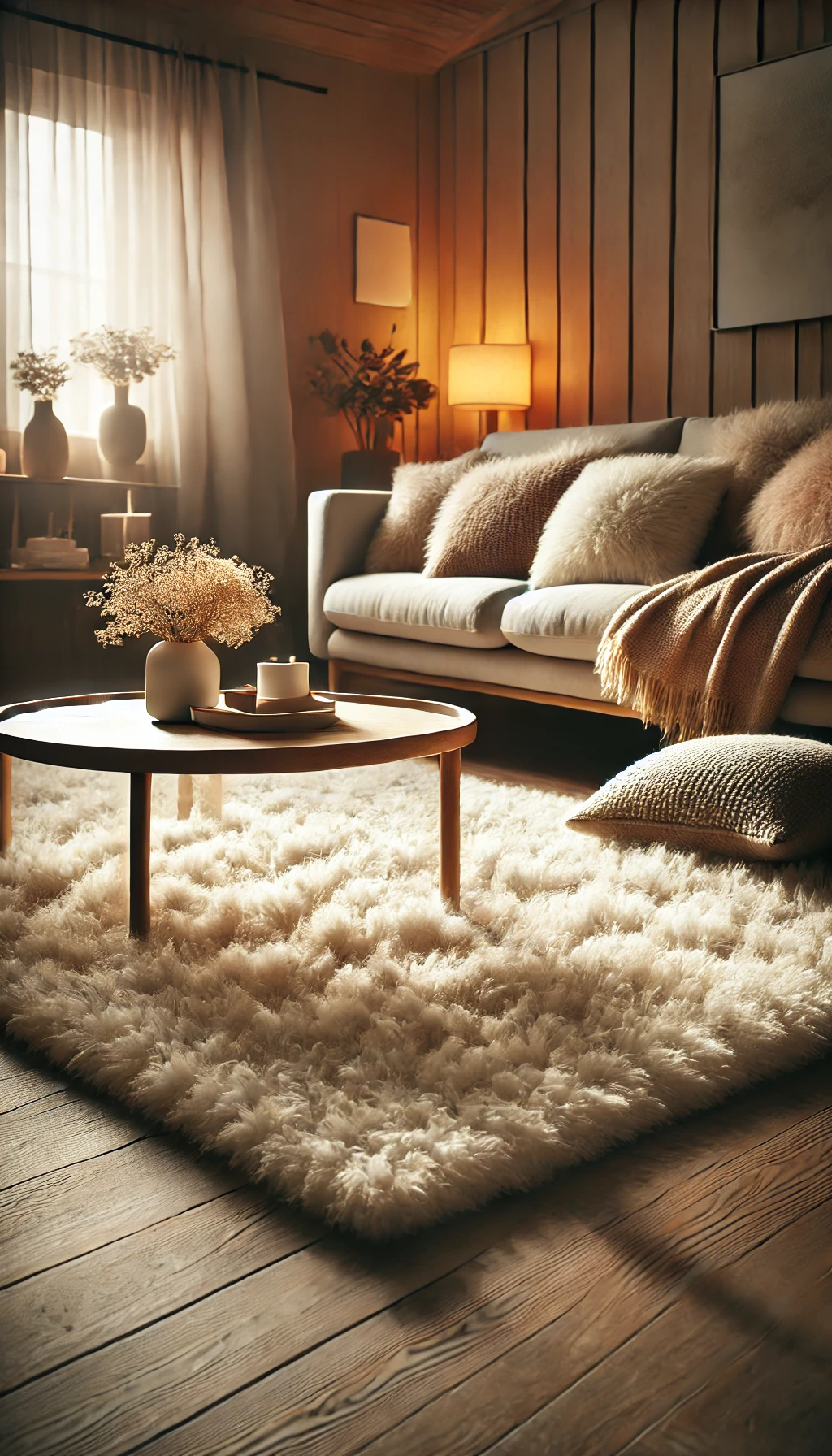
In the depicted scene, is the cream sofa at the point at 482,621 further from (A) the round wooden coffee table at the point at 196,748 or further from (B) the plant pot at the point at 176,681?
(B) the plant pot at the point at 176,681

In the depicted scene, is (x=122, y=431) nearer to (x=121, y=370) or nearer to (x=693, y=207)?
(x=121, y=370)

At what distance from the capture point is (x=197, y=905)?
1717 mm

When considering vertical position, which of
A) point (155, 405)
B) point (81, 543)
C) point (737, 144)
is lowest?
point (81, 543)

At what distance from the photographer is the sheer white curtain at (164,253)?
12.9 feet

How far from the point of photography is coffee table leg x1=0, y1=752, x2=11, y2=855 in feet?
6.22

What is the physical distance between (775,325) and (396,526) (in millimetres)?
1463

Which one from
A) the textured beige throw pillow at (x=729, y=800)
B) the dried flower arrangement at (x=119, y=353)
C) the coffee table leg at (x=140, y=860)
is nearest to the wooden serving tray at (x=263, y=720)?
the coffee table leg at (x=140, y=860)

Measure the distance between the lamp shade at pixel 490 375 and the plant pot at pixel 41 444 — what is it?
156cm

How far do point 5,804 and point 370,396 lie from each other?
3084 mm

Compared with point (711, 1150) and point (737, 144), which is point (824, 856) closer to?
point (711, 1150)

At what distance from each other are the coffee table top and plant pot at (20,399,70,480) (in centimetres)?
211

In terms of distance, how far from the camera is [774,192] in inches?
145

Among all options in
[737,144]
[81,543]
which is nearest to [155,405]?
[81,543]

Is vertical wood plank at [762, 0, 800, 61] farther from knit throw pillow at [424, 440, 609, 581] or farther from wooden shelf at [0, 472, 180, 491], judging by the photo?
wooden shelf at [0, 472, 180, 491]
